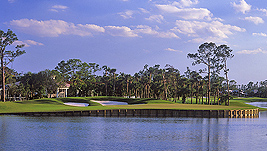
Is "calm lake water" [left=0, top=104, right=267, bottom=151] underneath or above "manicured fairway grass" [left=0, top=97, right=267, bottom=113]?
underneath

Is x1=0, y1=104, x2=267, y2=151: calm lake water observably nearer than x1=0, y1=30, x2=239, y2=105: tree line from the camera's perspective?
Yes

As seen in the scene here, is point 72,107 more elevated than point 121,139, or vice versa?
point 72,107

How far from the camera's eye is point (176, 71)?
499 ft

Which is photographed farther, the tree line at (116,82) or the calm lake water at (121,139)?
the tree line at (116,82)

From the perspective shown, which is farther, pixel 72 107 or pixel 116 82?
pixel 116 82

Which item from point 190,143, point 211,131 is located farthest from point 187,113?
point 190,143

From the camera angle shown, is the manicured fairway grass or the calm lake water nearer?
the calm lake water

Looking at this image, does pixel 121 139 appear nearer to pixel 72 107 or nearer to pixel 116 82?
pixel 72 107

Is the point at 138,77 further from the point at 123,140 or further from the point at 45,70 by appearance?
the point at 123,140

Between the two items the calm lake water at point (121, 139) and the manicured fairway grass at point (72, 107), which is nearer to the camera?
the calm lake water at point (121, 139)

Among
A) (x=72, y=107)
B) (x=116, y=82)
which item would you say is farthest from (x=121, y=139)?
(x=116, y=82)

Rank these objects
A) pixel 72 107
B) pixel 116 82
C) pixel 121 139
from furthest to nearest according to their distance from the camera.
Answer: pixel 116 82 < pixel 72 107 < pixel 121 139

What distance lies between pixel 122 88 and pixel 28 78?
41.8m

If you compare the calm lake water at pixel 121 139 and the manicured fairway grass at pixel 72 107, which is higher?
the manicured fairway grass at pixel 72 107
